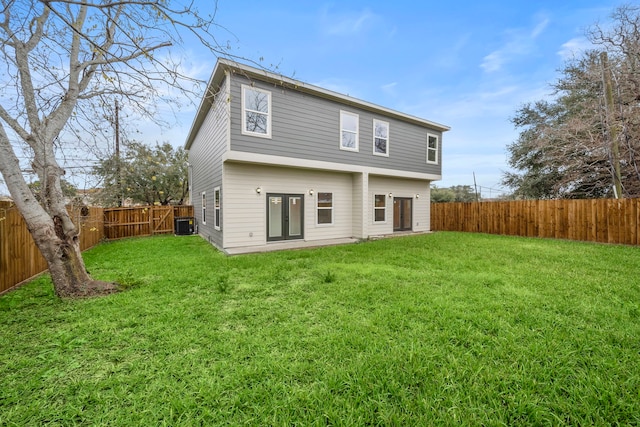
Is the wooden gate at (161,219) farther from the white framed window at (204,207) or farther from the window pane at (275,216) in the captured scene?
the window pane at (275,216)

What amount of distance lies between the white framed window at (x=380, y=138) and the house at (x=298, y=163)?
4cm

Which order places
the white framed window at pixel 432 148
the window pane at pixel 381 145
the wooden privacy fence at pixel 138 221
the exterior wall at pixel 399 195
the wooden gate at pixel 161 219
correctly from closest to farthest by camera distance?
the window pane at pixel 381 145 → the exterior wall at pixel 399 195 → the wooden privacy fence at pixel 138 221 → the white framed window at pixel 432 148 → the wooden gate at pixel 161 219

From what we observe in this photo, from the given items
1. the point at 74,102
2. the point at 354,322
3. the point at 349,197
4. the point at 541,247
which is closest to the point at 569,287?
the point at 354,322

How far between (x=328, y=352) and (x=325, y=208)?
24.1 ft

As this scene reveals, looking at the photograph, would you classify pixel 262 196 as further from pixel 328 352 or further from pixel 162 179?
pixel 162 179

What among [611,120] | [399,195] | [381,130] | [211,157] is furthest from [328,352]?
[611,120]

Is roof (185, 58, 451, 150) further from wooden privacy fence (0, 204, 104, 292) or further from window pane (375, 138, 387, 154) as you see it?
wooden privacy fence (0, 204, 104, 292)

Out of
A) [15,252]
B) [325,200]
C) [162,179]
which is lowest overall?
[15,252]

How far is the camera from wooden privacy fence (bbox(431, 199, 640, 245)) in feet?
27.9

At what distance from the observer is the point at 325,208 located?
31.5ft

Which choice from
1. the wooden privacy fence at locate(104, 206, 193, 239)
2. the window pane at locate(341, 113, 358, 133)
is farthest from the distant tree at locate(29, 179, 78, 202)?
the window pane at locate(341, 113, 358, 133)

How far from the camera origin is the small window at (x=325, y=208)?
946 centimetres

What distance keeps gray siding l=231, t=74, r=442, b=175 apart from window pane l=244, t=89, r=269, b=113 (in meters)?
0.20

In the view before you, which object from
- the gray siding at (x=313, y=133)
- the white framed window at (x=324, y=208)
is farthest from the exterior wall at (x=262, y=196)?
the gray siding at (x=313, y=133)
